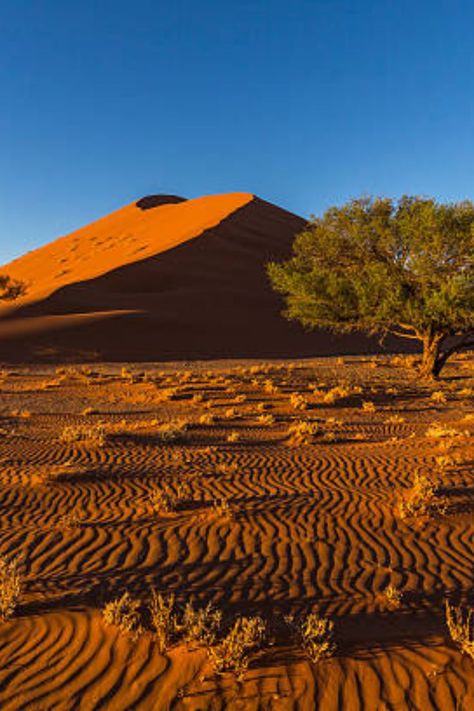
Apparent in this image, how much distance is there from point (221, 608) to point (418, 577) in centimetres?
223

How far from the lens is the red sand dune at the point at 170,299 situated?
38688 mm

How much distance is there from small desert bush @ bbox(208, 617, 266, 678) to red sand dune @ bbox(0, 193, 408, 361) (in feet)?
109

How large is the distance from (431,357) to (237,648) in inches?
895

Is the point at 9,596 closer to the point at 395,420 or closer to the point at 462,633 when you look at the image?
the point at 462,633

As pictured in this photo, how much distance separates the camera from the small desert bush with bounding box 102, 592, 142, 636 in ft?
14.0

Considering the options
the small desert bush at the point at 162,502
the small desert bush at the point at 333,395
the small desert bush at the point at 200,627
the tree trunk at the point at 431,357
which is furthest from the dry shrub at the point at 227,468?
the tree trunk at the point at 431,357

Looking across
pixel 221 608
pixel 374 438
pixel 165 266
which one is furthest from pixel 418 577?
pixel 165 266

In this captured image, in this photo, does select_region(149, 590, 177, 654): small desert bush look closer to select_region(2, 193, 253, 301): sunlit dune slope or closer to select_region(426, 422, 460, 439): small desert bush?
select_region(426, 422, 460, 439): small desert bush

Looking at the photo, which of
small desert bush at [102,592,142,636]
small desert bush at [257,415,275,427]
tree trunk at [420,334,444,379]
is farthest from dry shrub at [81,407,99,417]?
tree trunk at [420,334,444,379]

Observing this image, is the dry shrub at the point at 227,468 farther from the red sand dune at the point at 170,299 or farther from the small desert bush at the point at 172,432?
the red sand dune at the point at 170,299

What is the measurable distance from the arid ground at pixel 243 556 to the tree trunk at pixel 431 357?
982 cm

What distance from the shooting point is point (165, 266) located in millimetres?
59844

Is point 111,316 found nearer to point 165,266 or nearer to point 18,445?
point 165,266

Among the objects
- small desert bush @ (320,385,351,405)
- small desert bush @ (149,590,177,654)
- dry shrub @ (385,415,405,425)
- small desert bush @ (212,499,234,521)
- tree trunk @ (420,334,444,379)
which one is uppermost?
tree trunk @ (420,334,444,379)
